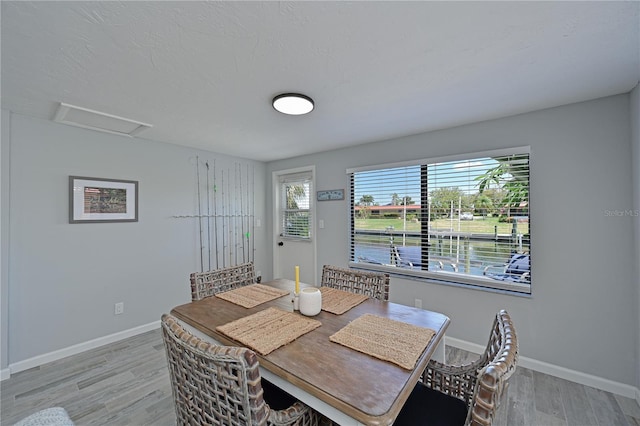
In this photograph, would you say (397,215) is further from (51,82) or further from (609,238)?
(51,82)

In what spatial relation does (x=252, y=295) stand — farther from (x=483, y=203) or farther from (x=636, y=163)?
(x=636, y=163)

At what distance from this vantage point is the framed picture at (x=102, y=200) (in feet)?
8.49

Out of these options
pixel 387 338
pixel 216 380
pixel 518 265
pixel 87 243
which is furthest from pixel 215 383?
pixel 87 243

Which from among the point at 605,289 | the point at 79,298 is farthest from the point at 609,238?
the point at 79,298

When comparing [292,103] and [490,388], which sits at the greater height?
[292,103]

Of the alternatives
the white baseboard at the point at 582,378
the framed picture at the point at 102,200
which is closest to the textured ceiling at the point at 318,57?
the framed picture at the point at 102,200

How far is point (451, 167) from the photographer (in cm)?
271

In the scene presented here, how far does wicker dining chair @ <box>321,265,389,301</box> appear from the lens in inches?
76.4

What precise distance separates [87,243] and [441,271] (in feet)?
12.1

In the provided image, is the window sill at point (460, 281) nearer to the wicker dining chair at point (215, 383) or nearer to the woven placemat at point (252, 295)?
the woven placemat at point (252, 295)

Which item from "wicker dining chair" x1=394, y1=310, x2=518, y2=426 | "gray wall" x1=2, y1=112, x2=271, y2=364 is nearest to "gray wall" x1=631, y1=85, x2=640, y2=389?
"wicker dining chair" x1=394, y1=310, x2=518, y2=426

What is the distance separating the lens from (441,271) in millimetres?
2787

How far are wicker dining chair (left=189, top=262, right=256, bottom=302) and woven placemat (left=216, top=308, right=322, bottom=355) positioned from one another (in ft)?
2.16

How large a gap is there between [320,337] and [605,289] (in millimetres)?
2326
